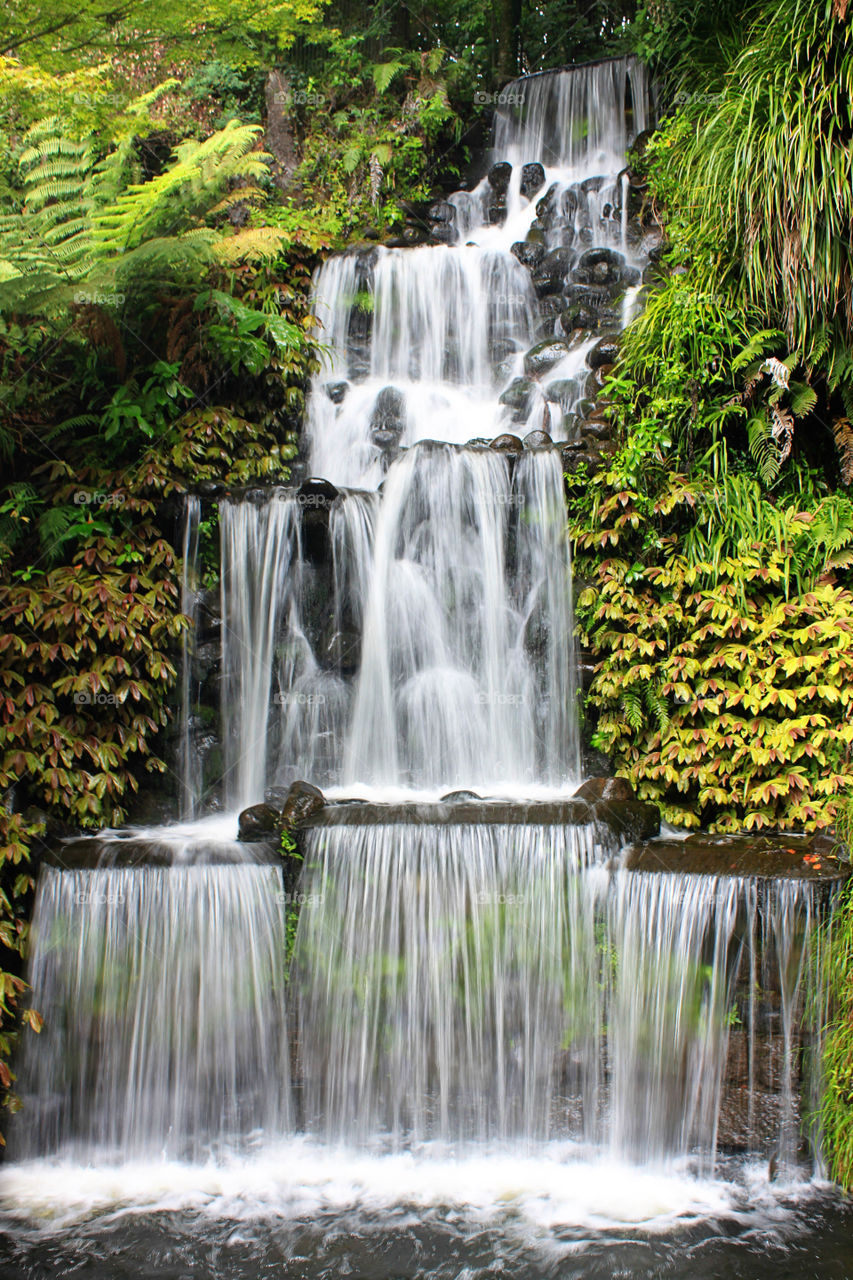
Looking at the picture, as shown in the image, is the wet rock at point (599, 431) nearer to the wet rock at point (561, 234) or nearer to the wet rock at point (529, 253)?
the wet rock at point (529, 253)

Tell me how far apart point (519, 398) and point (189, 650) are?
4.23m

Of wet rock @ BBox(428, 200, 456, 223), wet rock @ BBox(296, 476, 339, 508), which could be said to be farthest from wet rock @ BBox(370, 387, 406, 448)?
wet rock @ BBox(428, 200, 456, 223)

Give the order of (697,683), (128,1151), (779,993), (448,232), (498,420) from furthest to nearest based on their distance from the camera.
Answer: (448,232)
(498,420)
(697,683)
(128,1151)
(779,993)

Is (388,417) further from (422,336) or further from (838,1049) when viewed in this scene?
(838,1049)

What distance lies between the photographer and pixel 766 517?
633 cm

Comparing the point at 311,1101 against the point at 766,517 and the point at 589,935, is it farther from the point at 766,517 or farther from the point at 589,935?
the point at 766,517

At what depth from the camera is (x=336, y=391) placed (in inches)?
358

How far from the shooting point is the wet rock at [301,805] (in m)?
5.28

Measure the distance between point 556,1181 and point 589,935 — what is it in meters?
1.26

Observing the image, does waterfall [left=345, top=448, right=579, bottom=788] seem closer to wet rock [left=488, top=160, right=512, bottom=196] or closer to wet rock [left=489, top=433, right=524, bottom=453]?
wet rock [left=489, top=433, right=524, bottom=453]

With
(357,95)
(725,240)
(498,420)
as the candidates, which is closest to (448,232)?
(357,95)

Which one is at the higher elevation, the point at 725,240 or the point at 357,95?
the point at 357,95

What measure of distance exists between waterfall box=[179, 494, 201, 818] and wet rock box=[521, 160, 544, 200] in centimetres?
692

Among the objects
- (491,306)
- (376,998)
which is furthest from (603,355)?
(376,998)
